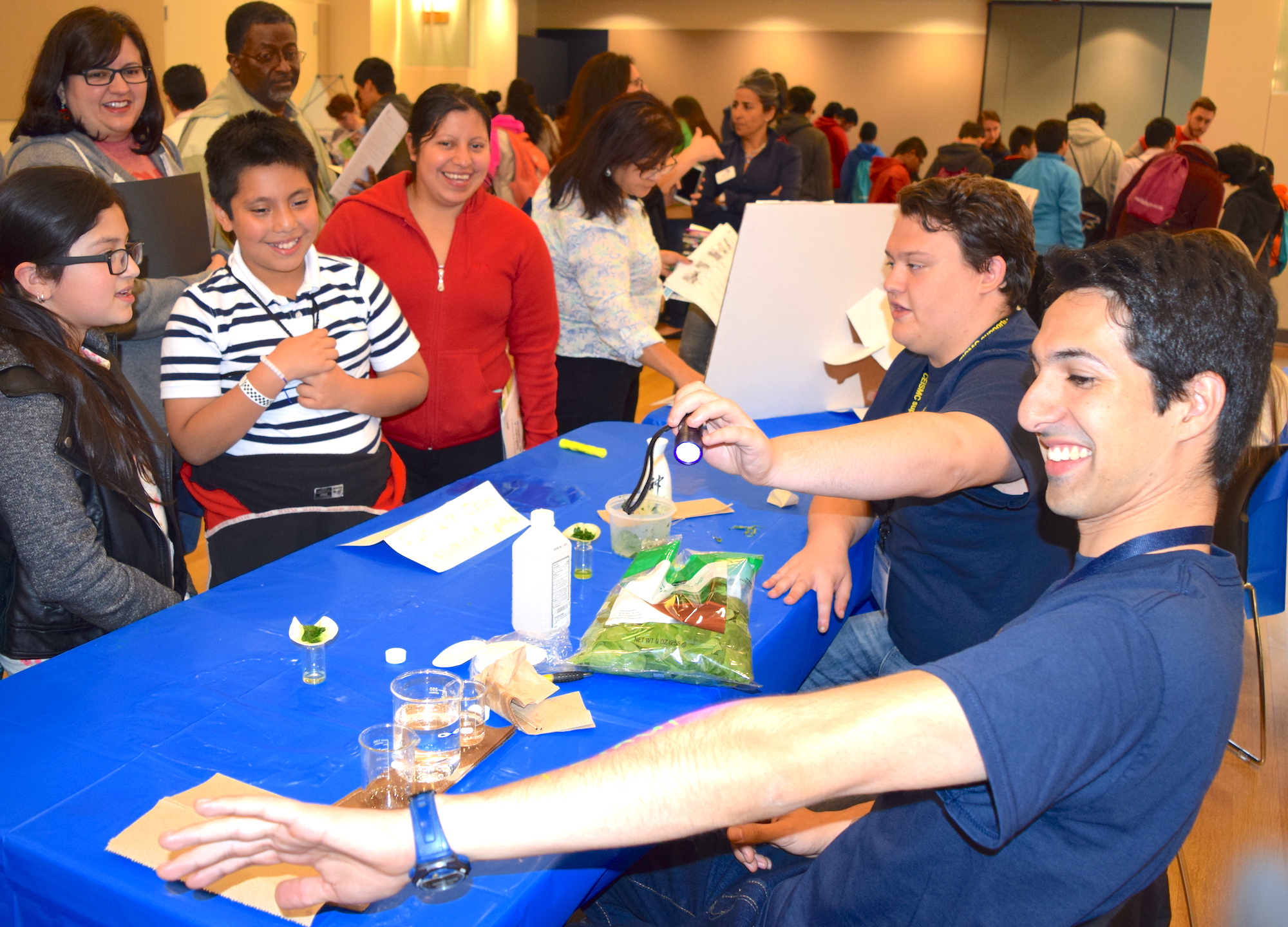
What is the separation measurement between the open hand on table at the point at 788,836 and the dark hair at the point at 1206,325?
2.80 ft

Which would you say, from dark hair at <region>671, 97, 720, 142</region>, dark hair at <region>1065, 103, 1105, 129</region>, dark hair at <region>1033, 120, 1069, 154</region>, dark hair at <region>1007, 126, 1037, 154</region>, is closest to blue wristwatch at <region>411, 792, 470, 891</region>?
dark hair at <region>1033, 120, 1069, 154</region>

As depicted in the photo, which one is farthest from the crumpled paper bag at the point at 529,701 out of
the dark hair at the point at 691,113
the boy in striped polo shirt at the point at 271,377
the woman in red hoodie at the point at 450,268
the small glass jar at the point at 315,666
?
the dark hair at the point at 691,113

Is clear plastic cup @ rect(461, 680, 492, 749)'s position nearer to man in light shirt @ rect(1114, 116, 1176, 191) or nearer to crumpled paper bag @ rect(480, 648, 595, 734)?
crumpled paper bag @ rect(480, 648, 595, 734)

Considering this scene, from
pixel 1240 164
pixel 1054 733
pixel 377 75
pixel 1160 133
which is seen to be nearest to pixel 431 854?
pixel 1054 733

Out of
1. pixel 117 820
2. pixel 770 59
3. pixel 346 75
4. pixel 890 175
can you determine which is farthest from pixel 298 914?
pixel 770 59

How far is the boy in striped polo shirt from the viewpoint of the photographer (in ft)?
6.44

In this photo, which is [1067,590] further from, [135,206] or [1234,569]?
[135,206]

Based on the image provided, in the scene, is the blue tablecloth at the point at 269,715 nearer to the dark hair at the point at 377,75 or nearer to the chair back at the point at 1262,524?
the chair back at the point at 1262,524

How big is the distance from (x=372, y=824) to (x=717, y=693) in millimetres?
636

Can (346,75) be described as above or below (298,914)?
above

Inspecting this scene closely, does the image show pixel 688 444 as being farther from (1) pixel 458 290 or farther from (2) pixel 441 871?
(1) pixel 458 290

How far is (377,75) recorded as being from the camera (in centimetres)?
570

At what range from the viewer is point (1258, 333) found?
1031 millimetres

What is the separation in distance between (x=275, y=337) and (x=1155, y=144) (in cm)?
656
